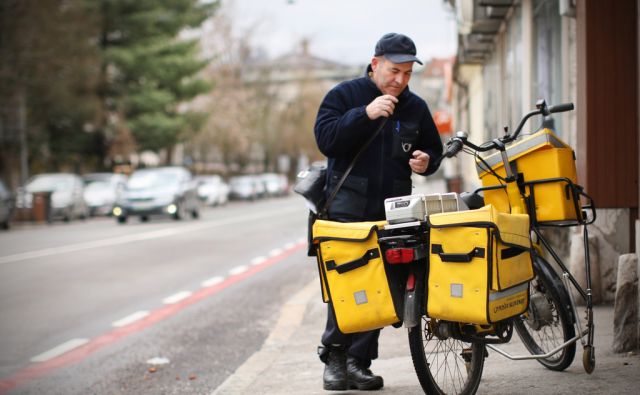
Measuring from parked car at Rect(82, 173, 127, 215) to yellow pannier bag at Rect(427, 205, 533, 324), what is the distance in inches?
1349

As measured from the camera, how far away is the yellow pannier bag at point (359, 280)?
4383 mm

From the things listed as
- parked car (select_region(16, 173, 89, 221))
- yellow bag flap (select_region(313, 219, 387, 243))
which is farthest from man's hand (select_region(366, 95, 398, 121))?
parked car (select_region(16, 173, 89, 221))

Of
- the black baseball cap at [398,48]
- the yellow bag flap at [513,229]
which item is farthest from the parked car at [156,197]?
the yellow bag flap at [513,229]

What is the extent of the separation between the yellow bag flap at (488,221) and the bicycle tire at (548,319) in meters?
0.76

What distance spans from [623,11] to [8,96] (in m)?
31.2

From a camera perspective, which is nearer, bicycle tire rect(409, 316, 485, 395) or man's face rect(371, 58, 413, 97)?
bicycle tire rect(409, 316, 485, 395)

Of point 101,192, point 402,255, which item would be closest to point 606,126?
point 402,255

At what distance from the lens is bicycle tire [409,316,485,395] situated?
441cm

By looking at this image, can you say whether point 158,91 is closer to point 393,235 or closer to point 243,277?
point 243,277

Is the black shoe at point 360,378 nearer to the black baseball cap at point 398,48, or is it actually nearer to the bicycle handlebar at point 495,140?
the bicycle handlebar at point 495,140

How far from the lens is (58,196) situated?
33.2m

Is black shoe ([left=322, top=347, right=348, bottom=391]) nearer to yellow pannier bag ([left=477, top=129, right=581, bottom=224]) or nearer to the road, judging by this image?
yellow pannier bag ([left=477, top=129, right=581, bottom=224])

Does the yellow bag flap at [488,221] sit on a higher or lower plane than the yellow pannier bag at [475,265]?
higher

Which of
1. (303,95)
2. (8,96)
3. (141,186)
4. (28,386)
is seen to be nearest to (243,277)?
(28,386)
